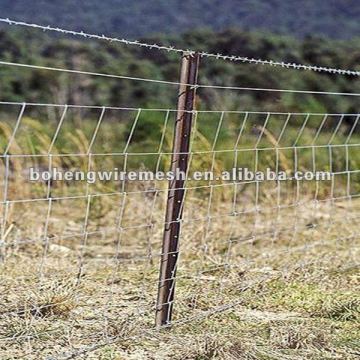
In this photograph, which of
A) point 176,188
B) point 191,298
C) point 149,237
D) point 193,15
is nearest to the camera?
point 176,188

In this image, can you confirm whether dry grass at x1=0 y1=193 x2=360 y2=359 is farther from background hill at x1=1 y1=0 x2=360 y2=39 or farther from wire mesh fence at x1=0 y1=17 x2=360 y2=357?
background hill at x1=1 y1=0 x2=360 y2=39

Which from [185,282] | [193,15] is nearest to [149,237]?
[185,282]

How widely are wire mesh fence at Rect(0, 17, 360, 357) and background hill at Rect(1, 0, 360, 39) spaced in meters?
9.97

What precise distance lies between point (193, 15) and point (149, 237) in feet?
51.5

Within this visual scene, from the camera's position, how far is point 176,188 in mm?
3260

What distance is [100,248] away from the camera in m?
5.28

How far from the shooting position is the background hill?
17.8m

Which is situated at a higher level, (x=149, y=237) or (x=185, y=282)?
(x=149, y=237)

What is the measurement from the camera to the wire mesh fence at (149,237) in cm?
333

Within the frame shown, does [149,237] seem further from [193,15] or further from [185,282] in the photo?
[193,15]

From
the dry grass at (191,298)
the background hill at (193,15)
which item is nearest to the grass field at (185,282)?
the dry grass at (191,298)

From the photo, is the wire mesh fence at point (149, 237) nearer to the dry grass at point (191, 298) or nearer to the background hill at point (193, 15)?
the dry grass at point (191, 298)

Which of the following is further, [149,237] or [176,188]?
[149,237]

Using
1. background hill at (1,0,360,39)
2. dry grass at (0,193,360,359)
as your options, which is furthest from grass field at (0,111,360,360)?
background hill at (1,0,360,39)
